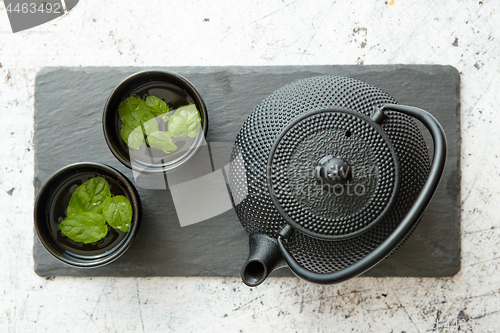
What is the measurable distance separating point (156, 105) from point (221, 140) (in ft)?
0.49

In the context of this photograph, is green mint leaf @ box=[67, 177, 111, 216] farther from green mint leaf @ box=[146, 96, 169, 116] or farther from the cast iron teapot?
the cast iron teapot

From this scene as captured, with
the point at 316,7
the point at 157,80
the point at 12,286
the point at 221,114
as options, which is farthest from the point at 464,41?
the point at 12,286

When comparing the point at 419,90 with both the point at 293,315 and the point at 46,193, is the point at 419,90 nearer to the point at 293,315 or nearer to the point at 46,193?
the point at 293,315

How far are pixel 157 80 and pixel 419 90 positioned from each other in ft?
1.81

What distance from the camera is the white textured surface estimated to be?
85 centimetres

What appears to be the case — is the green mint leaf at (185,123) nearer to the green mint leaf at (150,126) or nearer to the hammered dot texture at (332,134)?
the green mint leaf at (150,126)

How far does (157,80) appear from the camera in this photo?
2.56 ft

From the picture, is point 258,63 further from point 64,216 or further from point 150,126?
point 64,216

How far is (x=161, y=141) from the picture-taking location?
→ 739mm

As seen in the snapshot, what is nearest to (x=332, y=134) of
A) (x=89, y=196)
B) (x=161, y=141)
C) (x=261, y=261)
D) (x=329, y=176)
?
(x=329, y=176)

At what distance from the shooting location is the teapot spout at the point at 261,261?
1.86 feet

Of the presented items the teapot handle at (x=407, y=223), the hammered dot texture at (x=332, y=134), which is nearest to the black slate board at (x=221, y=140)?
the hammered dot texture at (x=332, y=134)

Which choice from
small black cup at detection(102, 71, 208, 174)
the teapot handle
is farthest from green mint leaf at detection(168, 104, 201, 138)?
the teapot handle

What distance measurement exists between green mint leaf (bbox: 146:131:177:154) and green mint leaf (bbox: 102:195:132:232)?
0.13 m
